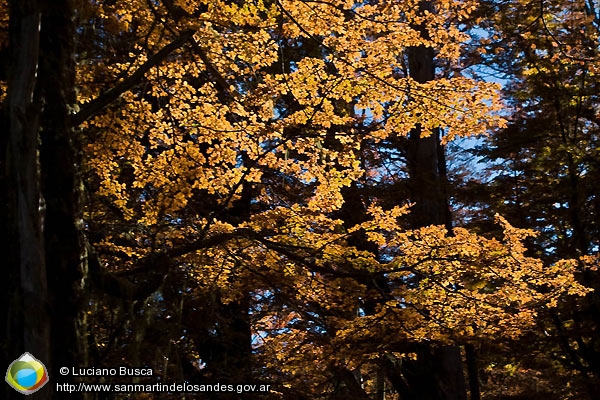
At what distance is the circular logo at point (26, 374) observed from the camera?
2807 mm

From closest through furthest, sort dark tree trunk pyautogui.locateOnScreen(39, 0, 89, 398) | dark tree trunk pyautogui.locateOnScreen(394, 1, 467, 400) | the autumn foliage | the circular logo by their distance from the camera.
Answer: the circular logo < dark tree trunk pyautogui.locateOnScreen(39, 0, 89, 398) < the autumn foliage < dark tree trunk pyautogui.locateOnScreen(394, 1, 467, 400)

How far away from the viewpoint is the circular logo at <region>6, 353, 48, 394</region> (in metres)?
2.81

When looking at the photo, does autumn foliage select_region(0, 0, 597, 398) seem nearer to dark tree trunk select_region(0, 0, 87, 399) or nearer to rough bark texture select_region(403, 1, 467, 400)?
dark tree trunk select_region(0, 0, 87, 399)

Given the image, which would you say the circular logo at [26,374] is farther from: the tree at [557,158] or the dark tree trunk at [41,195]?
the tree at [557,158]

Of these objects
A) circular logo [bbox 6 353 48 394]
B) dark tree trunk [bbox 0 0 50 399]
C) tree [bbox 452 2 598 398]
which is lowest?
circular logo [bbox 6 353 48 394]

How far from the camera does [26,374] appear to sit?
2844 mm

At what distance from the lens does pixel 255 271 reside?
4781 millimetres

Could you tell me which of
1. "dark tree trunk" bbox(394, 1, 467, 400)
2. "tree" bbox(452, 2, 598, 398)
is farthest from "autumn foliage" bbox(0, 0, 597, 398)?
"tree" bbox(452, 2, 598, 398)

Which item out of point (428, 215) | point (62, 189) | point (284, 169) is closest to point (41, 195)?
point (62, 189)

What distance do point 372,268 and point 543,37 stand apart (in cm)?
576

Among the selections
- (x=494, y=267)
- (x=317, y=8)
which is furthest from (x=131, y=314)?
(x=494, y=267)

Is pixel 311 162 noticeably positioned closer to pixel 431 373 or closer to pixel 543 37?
pixel 431 373

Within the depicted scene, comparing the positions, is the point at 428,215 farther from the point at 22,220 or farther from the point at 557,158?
the point at 22,220

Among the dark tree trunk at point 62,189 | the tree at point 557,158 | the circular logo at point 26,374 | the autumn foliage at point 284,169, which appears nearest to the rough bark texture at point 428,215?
the tree at point 557,158
